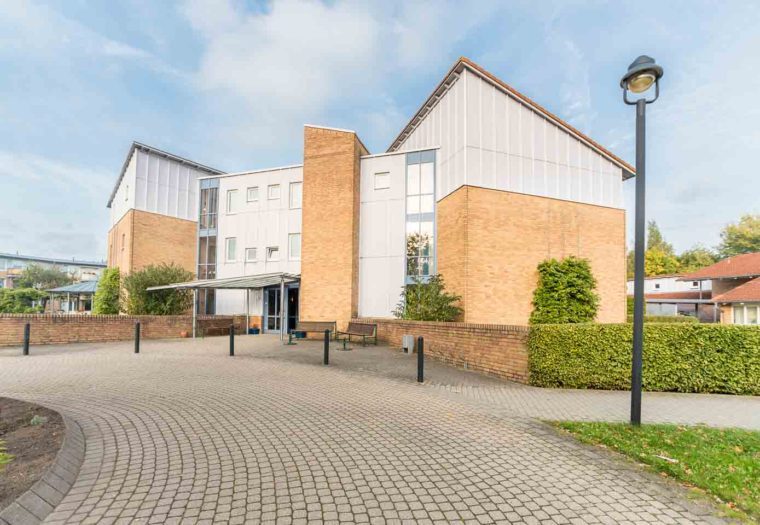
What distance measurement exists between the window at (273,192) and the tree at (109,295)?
11194 mm

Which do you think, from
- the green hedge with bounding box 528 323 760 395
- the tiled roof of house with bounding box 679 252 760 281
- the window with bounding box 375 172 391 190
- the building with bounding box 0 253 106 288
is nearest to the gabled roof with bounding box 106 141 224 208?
the window with bounding box 375 172 391 190

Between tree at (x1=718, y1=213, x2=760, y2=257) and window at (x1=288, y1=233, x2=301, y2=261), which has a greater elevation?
tree at (x1=718, y1=213, x2=760, y2=257)

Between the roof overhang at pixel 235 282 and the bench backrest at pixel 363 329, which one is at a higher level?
the roof overhang at pixel 235 282

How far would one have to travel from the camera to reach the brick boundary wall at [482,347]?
8.30 metres

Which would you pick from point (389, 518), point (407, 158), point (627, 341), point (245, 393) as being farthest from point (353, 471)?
point (407, 158)

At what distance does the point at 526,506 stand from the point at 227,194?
898 inches

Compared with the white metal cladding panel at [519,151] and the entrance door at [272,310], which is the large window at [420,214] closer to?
the white metal cladding panel at [519,151]

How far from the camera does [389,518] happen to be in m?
2.93

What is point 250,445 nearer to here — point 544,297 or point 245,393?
point 245,393

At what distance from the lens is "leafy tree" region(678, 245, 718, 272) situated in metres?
45.9

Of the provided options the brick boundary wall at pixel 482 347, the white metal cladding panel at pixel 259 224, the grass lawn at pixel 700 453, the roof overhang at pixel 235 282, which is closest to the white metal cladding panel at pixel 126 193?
the white metal cladding panel at pixel 259 224

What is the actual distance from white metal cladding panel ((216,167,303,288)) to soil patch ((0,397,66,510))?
15097 mm

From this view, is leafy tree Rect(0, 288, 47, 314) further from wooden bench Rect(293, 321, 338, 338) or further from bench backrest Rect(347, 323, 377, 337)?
bench backrest Rect(347, 323, 377, 337)

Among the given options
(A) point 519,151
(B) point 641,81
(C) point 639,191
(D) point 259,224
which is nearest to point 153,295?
(D) point 259,224
